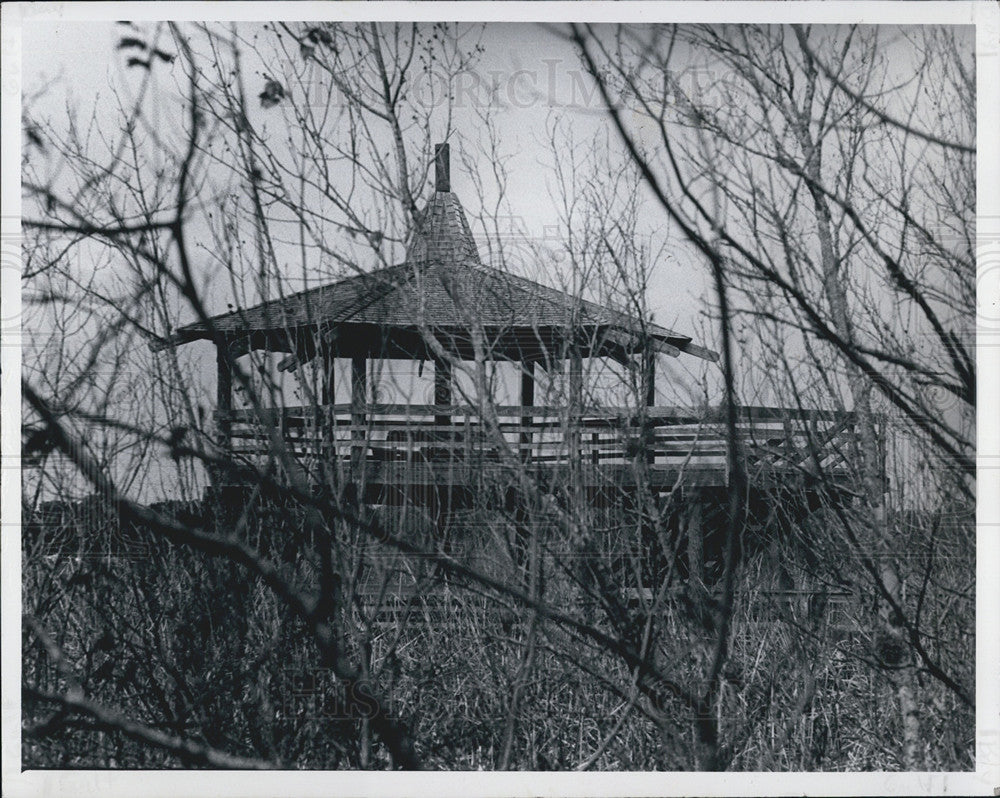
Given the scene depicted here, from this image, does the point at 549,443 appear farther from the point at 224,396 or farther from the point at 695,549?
the point at 224,396

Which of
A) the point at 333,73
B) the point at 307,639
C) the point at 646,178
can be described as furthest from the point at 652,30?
the point at 307,639

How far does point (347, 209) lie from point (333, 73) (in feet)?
1.57

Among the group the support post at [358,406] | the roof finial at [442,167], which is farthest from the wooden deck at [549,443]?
the roof finial at [442,167]

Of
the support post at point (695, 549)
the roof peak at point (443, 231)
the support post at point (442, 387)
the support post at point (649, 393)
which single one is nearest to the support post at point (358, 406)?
the support post at point (442, 387)

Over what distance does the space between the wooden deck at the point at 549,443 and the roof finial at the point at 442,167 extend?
0.80m

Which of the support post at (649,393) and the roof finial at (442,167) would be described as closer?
the roof finial at (442,167)

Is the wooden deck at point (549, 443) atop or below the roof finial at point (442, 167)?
below

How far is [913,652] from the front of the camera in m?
3.40

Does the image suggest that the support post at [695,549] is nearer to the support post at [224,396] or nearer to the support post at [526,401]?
the support post at [526,401]

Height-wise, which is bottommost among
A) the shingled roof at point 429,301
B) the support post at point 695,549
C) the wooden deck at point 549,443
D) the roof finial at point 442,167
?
the support post at point 695,549

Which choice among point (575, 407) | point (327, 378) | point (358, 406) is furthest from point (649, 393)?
point (327, 378)

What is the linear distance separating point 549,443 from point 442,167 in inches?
42.2

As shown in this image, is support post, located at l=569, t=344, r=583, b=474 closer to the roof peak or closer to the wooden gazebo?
the wooden gazebo

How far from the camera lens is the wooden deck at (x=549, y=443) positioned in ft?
10.9
